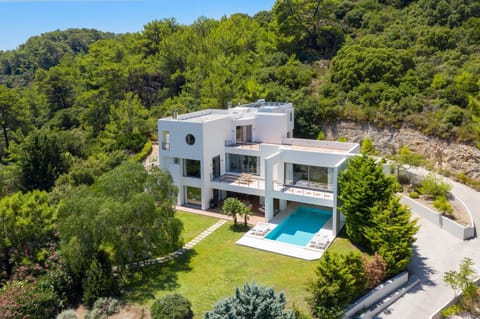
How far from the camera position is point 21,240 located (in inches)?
759

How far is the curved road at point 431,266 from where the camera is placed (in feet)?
56.2

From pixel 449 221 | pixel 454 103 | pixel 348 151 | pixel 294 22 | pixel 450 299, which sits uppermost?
pixel 294 22

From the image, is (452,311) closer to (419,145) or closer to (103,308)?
(103,308)

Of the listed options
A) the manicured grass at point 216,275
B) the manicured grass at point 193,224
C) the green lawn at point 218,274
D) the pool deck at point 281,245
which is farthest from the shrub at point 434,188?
the manicured grass at point 193,224

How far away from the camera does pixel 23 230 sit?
1905cm

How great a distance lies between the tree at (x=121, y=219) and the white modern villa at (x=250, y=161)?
22.5ft

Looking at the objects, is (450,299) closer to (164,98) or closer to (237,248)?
(237,248)

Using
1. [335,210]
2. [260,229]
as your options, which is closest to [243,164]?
[260,229]

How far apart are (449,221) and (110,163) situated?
28747 millimetres

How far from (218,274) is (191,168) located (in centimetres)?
1077

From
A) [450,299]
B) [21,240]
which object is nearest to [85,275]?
[21,240]

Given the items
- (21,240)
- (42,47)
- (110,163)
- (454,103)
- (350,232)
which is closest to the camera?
(21,240)

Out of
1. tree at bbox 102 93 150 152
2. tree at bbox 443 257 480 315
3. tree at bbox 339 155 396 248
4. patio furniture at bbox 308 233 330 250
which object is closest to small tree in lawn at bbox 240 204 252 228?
patio furniture at bbox 308 233 330 250

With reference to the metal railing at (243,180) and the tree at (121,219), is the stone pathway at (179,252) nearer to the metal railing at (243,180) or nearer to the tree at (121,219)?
the tree at (121,219)
